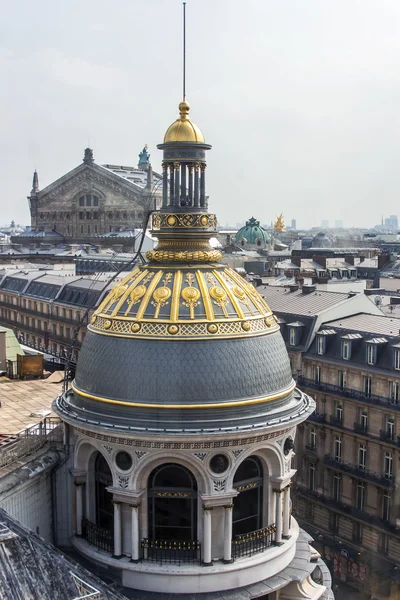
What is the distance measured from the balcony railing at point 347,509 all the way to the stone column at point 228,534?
28848mm

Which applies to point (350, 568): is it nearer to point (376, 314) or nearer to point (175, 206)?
point (376, 314)

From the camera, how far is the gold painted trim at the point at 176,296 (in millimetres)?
30500

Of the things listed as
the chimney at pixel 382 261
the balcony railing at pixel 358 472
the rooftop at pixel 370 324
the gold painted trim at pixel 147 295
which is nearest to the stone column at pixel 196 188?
the gold painted trim at pixel 147 295

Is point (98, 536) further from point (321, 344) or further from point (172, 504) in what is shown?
point (321, 344)

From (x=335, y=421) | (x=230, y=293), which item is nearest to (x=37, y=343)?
(x=335, y=421)

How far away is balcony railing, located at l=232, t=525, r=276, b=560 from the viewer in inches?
1186

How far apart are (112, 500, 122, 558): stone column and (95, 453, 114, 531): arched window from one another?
1.12 metres

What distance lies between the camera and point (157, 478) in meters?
29.9

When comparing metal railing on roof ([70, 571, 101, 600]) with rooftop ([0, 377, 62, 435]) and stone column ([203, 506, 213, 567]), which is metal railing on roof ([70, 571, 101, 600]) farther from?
rooftop ([0, 377, 62, 435])

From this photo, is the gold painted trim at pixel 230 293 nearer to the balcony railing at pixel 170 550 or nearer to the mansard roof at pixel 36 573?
the balcony railing at pixel 170 550

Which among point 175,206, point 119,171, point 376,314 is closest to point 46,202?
point 119,171

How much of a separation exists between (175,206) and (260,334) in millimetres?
6322

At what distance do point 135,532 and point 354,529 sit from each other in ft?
108

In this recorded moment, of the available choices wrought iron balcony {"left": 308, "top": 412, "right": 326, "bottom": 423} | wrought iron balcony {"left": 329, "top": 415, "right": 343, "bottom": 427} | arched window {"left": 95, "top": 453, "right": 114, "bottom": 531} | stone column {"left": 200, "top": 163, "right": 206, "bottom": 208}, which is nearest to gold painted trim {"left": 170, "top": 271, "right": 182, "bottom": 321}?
stone column {"left": 200, "top": 163, "right": 206, "bottom": 208}
